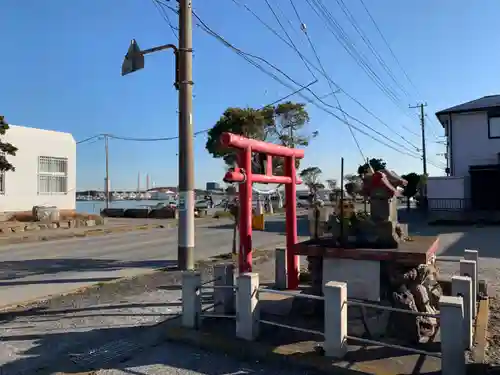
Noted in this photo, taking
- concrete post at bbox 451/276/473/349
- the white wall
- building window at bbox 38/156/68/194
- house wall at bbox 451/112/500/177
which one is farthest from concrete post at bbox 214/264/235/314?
house wall at bbox 451/112/500/177

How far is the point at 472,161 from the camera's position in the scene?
28359mm

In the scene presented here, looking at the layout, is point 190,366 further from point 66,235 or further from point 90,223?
point 90,223

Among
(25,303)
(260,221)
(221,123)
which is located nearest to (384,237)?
(260,221)

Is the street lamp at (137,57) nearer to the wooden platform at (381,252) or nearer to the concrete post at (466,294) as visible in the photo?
the wooden platform at (381,252)

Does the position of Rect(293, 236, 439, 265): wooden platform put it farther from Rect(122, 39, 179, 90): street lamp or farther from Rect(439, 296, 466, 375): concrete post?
Rect(122, 39, 179, 90): street lamp

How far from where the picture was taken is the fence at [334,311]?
420 centimetres

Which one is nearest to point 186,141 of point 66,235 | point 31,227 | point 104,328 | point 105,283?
point 105,283

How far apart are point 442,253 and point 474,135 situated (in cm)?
1705

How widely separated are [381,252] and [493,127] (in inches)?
1040

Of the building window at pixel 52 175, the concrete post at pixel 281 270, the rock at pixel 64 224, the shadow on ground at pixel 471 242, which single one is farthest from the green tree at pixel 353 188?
the building window at pixel 52 175

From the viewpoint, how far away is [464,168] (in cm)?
2869

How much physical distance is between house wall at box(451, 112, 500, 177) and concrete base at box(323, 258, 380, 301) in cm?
2563

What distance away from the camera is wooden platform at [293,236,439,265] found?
17.3 feet

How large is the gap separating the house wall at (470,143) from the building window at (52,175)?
75.7ft
